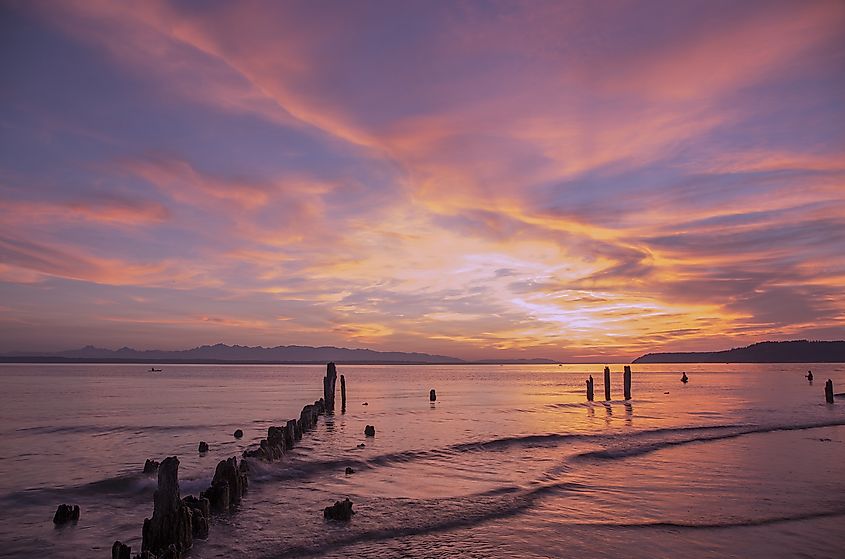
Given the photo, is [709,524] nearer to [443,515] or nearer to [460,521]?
[460,521]

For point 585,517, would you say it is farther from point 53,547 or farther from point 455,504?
point 53,547

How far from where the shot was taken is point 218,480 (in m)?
16.7

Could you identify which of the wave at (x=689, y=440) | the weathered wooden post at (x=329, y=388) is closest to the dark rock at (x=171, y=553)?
the wave at (x=689, y=440)

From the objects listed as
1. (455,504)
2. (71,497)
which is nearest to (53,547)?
(71,497)

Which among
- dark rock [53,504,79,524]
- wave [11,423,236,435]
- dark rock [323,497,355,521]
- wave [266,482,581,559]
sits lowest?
wave [11,423,236,435]

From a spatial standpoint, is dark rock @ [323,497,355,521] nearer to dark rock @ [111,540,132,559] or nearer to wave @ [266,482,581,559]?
wave @ [266,482,581,559]

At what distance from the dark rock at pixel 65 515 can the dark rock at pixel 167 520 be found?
451cm

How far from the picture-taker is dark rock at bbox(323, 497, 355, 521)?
48.5ft

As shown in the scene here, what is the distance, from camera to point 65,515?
15602mm

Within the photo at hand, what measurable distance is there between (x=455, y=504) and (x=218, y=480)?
23.0 ft

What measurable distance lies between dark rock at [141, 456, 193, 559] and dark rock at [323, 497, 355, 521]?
3.51 m

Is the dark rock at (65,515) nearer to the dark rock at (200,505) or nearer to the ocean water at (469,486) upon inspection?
the ocean water at (469,486)

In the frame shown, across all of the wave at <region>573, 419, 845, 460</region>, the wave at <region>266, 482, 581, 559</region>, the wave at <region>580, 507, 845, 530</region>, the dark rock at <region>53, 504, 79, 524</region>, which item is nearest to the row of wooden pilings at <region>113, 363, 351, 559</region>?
the wave at <region>266, 482, 581, 559</region>

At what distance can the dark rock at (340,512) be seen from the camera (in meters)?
14.8
